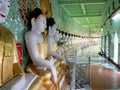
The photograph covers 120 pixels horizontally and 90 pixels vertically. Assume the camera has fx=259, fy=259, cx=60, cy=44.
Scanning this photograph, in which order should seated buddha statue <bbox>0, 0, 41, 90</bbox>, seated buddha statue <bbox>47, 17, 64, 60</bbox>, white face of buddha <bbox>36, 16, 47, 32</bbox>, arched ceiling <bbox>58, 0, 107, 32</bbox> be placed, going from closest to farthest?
1. seated buddha statue <bbox>0, 0, 41, 90</bbox>
2. white face of buddha <bbox>36, 16, 47, 32</bbox>
3. seated buddha statue <bbox>47, 17, 64, 60</bbox>
4. arched ceiling <bbox>58, 0, 107, 32</bbox>

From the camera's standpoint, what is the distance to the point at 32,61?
4070 millimetres

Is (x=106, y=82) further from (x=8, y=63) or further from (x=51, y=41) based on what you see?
(x=8, y=63)

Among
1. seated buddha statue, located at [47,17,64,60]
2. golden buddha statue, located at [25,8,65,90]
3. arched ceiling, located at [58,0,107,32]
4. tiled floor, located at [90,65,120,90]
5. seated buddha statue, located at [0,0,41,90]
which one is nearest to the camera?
seated buddha statue, located at [0,0,41,90]

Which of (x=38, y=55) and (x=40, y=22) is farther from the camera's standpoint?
(x=40, y=22)

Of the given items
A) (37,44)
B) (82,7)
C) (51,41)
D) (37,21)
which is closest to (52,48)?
(51,41)

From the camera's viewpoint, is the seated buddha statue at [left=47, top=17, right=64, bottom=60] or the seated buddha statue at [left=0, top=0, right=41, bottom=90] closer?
the seated buddha statue at [left=0, top=0, right=41, bottom=90]

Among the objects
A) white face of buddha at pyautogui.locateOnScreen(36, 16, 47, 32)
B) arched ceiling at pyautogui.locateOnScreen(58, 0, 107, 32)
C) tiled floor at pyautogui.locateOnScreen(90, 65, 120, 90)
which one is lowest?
tiled floor at pyautogui.locateOnScreen(90, 65, 120, 90)

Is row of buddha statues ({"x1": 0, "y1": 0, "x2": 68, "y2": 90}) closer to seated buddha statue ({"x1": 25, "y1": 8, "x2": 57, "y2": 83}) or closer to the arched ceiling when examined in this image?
seated buddha statue ({"x1": 25, "y1": 8, "x2": 57, "y2": 83})

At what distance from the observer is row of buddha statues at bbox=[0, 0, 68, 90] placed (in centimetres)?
257

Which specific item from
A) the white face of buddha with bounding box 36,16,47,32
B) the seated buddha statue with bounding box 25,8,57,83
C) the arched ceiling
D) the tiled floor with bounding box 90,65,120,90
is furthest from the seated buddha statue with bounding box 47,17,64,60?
the arched ceiling

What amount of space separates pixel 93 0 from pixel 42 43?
23.6 ft

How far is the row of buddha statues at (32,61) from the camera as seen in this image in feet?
8.45

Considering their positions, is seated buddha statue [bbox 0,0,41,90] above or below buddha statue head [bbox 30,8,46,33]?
below

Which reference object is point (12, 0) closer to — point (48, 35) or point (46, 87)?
point (46, 87)
